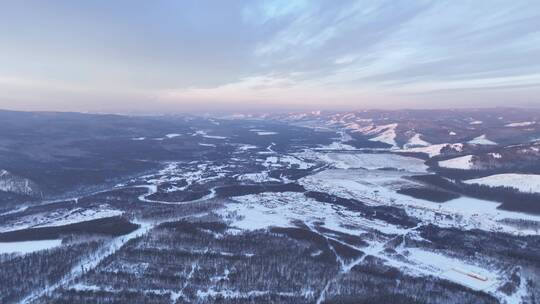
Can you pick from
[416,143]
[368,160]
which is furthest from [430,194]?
[416,143]

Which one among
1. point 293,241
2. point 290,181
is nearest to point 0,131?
point 290,181

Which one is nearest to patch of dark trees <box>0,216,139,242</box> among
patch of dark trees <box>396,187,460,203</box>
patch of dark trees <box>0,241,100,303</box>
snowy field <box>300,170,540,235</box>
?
patch of dark trees <box>0,241,100,303</box>

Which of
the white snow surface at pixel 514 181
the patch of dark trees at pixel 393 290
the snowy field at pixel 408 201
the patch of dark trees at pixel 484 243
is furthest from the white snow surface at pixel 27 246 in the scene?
the white snow surface at pixel 514 181

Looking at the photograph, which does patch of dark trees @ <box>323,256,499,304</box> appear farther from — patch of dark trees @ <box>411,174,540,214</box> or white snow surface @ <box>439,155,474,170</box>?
white snow surface @ <box>439,155,474,170</box>

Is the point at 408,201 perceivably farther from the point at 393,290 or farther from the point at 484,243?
the point at 393,290

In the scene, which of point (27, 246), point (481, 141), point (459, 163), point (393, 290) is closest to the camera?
point (393, 290)

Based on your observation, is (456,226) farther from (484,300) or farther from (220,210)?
(220,210)
